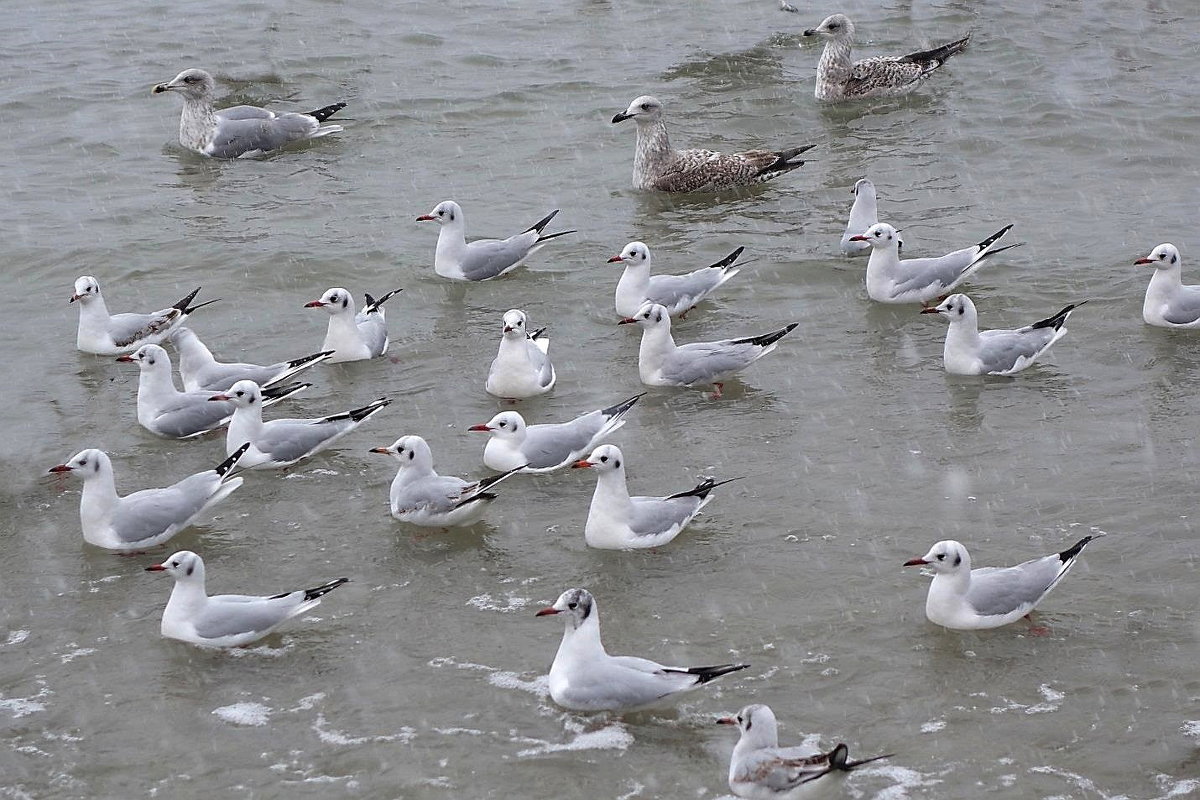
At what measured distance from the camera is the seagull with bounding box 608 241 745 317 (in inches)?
553

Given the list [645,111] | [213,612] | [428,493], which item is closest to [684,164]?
[645,111]

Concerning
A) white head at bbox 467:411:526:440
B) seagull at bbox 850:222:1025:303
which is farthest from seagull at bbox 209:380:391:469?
seagull at bbox 850:222:1025:303

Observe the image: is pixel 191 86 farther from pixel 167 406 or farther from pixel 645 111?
pixel 167 406

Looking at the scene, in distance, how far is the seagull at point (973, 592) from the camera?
913cm

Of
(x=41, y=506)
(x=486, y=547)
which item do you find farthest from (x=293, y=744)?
(x=41, y=506)

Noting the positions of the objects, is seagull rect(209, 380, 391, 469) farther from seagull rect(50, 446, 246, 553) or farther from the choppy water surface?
seagull rect(50, 446, 246, 553)

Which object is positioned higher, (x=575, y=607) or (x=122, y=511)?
(x=575, y=607)

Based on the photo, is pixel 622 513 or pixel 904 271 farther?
pixel 904 271

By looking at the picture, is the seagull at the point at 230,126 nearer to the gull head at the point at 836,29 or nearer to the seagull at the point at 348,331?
the seagull at the point at 348,331

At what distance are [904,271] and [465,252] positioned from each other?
4.25 metres

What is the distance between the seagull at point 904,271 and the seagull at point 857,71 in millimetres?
6383

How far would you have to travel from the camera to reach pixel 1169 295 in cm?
1356

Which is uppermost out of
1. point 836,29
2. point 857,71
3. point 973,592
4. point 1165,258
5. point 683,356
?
point 836,29

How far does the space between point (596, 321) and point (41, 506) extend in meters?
5.37
